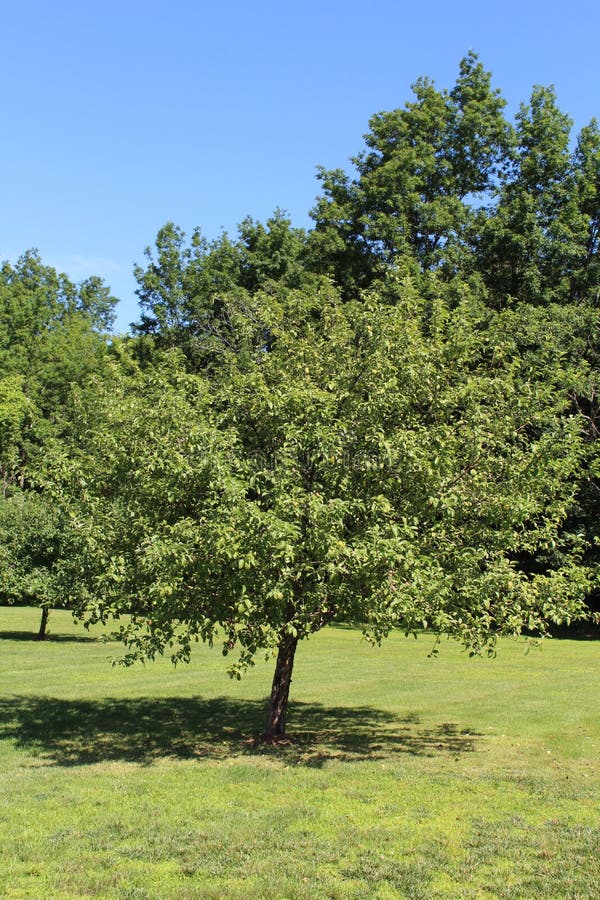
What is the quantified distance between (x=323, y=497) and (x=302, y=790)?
3506 millimetres

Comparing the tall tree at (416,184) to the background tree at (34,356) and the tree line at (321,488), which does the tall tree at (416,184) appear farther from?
the tree line at (321,488)

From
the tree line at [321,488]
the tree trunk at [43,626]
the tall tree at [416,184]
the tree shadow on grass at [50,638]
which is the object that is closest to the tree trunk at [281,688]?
the tree line at [321,488]

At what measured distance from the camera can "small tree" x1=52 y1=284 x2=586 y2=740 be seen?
9.88 meters

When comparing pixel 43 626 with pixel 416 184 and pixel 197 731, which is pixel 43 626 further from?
pixel 416 184

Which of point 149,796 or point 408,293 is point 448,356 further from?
point 149,796

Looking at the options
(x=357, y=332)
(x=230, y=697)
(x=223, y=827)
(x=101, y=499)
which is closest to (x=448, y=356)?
(x=357, y=332)

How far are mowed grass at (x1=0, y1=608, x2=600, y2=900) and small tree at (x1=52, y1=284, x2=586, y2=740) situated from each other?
65.4 inches

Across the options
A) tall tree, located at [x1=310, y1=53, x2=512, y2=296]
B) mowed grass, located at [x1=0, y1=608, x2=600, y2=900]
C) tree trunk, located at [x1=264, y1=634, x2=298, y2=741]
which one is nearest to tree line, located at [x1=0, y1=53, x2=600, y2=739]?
tree trunk, located at [x1=264, y1=634, x2=298, y2=741]

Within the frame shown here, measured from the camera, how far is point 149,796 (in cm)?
933

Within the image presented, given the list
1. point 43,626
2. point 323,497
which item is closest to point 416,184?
point 43,626

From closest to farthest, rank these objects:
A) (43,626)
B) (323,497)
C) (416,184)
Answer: (323,497) < (43,626) < (416,184)

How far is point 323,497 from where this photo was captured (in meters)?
10.1

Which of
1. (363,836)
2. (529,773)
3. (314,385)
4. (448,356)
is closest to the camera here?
(363,836)

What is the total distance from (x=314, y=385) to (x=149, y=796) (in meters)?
5.70
